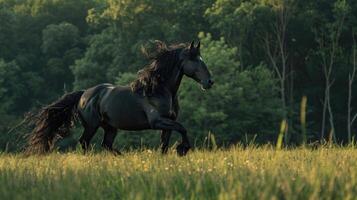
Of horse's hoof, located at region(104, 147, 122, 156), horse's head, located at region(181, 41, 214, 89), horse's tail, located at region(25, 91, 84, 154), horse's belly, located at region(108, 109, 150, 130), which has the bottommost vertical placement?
horse's hoof, located at region(104, 147, 122, 156)

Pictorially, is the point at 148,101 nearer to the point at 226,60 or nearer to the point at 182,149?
the point at 182,149

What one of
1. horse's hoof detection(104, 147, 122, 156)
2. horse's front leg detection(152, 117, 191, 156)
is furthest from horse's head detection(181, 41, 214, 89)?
horse's hoof detection(104, 147, 122, 156)

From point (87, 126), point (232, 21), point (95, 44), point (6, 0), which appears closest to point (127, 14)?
point (95, 44)

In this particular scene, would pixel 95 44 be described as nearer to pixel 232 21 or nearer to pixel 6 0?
pixel 232 21

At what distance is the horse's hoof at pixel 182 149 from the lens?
9715mm

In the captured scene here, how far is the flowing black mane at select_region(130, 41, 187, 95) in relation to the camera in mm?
10609

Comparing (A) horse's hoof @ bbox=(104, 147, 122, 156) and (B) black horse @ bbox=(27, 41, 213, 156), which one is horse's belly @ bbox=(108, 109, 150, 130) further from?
(A) horse's hoof @ bbox=(104, 147, 122, 156)

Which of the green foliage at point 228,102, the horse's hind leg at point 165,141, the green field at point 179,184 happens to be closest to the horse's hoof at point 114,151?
the horse's hind leg at point 165,141

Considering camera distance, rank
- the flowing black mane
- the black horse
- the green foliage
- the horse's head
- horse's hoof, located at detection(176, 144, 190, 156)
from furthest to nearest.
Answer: the green foliage
the flowing black mane
the horse's head
the black horse
horse's hoof, located at detection(176, 144, 190, 156)

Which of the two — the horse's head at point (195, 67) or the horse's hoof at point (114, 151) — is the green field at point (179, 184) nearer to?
the horse's head at point (195, 67)

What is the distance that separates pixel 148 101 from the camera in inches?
418

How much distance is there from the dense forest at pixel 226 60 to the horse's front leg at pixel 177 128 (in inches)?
1039

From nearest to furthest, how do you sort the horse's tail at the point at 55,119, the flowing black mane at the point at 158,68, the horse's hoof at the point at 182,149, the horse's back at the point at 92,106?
1. the horse's hoof at the point at 182,149
2. the flowing black mane at the point at 158,68
3. the horse's back at the point at 92,106
4. the horse's tail at the point at 55,119

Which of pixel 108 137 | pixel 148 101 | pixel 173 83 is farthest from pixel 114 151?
pixel 173 83
